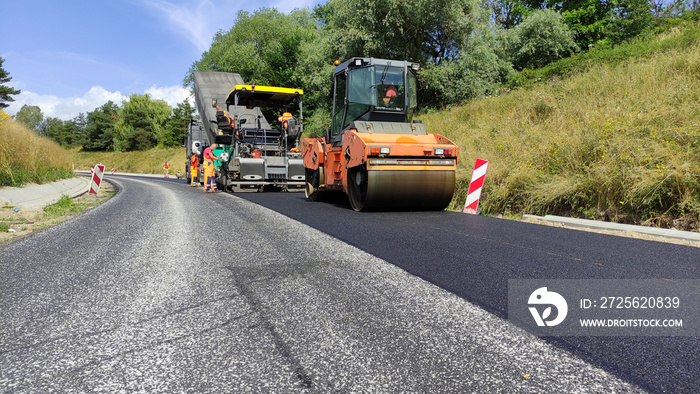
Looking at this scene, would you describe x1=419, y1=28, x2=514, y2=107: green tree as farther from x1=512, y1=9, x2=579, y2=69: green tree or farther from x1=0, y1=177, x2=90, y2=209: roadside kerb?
x1=0, y1=177, x2=90, y2=209: roadside kerb

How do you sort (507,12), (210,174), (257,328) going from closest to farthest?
(257,328)
(210,174)
(507,12)

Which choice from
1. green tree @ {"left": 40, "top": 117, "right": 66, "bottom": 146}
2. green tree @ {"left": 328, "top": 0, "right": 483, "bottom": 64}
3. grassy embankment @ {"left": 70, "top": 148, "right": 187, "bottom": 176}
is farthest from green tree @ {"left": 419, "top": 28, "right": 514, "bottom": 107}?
green tree @ {"left": 40, "top": 117, "right": 66, "bottom": 146}

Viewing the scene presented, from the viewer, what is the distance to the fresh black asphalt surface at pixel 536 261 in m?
2.03

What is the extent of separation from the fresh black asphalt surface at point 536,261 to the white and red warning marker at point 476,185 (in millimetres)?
1505

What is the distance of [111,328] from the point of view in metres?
2.50

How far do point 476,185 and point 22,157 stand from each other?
11.3 metres

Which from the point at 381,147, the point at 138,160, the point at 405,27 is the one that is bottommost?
the point at 381,147

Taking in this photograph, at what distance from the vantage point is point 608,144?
755 centimetres

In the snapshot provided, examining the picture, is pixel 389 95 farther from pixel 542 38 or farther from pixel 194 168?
pixel 194 168

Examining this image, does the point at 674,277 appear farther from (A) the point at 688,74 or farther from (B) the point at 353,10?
(B) the point at 353,10

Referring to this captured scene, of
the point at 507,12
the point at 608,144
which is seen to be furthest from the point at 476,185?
the point at 507,12

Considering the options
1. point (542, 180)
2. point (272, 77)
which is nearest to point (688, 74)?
point (542, 180)

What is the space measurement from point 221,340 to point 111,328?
70cm

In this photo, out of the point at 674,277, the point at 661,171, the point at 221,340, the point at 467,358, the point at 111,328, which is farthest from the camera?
the point at 661,171
